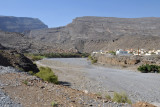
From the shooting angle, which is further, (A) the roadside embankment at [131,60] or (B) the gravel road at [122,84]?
(A) the roadside embankment at [131,60]

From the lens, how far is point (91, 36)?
141625 millimetres

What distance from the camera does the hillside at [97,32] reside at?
408 feet

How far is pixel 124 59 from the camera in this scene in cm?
4497

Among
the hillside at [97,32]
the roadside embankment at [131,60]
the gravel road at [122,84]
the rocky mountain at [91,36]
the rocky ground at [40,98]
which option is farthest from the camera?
the hillside at [97,32]

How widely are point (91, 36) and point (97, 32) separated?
298 inches

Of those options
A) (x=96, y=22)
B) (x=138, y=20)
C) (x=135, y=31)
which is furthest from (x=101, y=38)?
(x=138, y=20)

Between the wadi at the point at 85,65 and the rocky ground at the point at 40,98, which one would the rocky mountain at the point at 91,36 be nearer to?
the wadi at the point at 85,65

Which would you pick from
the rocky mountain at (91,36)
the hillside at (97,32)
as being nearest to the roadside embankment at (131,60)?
the rocky mountain at (91,36)

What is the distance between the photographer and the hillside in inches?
4894

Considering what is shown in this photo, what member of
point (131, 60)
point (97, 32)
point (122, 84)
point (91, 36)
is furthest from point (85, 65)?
point (97, 32)

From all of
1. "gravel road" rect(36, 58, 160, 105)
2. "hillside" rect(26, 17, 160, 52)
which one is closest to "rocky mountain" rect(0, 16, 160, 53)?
"hillside" rect(26, 17, 160, 52)

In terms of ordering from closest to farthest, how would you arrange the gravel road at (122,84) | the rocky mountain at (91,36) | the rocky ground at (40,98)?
1. the rocky ground at (40,98)
2. the gravel road at (122,84)
3. the rocky mountain at (91,36)

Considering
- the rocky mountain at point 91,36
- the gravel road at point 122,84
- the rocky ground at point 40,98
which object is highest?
the rocky mountain at point 91,36

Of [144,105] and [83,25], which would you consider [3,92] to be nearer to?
[144,105]
